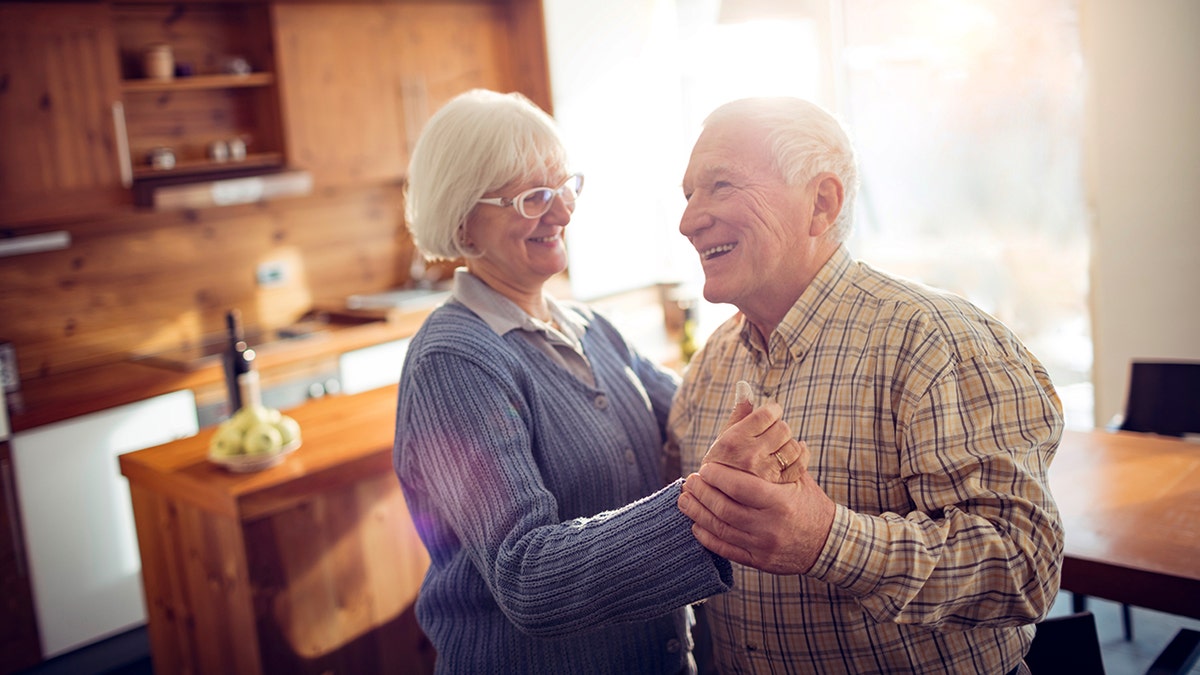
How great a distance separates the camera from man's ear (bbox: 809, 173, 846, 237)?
1453mm

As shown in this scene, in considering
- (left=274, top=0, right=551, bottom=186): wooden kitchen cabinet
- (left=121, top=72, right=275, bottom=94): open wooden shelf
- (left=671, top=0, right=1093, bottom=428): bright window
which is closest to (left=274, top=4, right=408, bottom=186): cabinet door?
(left=274, top=0, right=551, bottom=186): wooden kitchen cabinet

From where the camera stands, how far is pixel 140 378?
382 centimetres

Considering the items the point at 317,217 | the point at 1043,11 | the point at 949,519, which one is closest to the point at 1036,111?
the point at 1043,11

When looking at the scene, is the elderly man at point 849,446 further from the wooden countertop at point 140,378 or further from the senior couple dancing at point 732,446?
the wooden countertop at point 140,378

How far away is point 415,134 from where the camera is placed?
4.84 m

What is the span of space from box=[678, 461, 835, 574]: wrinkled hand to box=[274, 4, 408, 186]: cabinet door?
3.66 m

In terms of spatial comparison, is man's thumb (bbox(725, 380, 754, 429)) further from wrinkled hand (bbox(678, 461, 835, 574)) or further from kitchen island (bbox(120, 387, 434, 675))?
kitchen island (bbox(120, 387, 434, 675))

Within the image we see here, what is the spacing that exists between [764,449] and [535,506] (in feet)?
1.11

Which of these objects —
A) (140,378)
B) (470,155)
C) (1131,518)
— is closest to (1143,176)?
(1131,518)

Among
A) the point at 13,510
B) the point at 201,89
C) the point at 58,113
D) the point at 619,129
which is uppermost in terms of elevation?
the point at 201,89

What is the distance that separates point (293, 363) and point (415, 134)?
1.40 metres

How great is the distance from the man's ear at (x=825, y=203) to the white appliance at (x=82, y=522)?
2.84m

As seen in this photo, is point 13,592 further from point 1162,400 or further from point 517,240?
point 1162,400

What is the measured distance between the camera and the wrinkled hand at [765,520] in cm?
116
